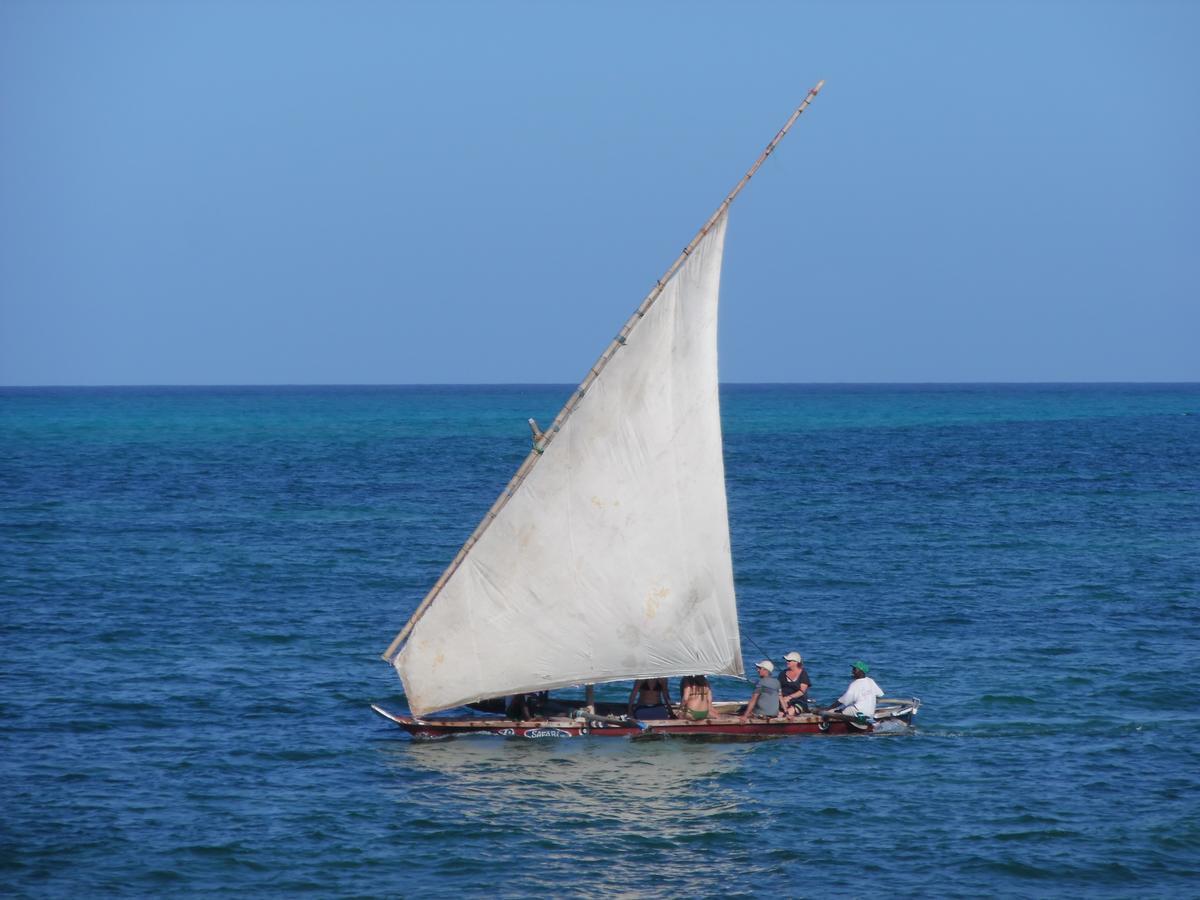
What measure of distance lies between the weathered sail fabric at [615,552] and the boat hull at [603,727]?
22.4 inches

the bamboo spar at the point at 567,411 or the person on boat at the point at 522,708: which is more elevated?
the bamboo spar at the point at 567,411

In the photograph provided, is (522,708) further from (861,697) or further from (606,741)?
(861,697)

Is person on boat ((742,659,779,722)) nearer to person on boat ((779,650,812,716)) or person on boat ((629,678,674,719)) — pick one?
person on boat ((779,650,812,716))

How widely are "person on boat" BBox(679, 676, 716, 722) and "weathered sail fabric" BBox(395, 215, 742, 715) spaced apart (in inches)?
21.2

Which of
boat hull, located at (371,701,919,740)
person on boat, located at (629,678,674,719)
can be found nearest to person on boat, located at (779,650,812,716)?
boat hull, located at (371,701,919,740)

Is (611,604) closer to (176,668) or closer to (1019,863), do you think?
(1019,863)

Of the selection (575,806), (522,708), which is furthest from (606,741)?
(575,806)

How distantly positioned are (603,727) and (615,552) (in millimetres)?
3339

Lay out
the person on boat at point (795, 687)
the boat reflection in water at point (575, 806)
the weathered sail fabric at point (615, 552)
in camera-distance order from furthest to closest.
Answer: the person on boat at point (795, 687) < the weathered sail fabric at point (615, 552) < the boat reflection in water at point (575, 806)

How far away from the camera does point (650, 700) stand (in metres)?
29.6

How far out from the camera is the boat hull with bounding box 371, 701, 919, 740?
2891cm

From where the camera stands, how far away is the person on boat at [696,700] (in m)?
29.1

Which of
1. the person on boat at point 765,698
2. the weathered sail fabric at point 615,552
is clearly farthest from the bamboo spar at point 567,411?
the person on boat at point 765,698

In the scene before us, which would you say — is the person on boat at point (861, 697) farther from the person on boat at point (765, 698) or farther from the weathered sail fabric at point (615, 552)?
the weathered sail fabric at point (615, 552)
